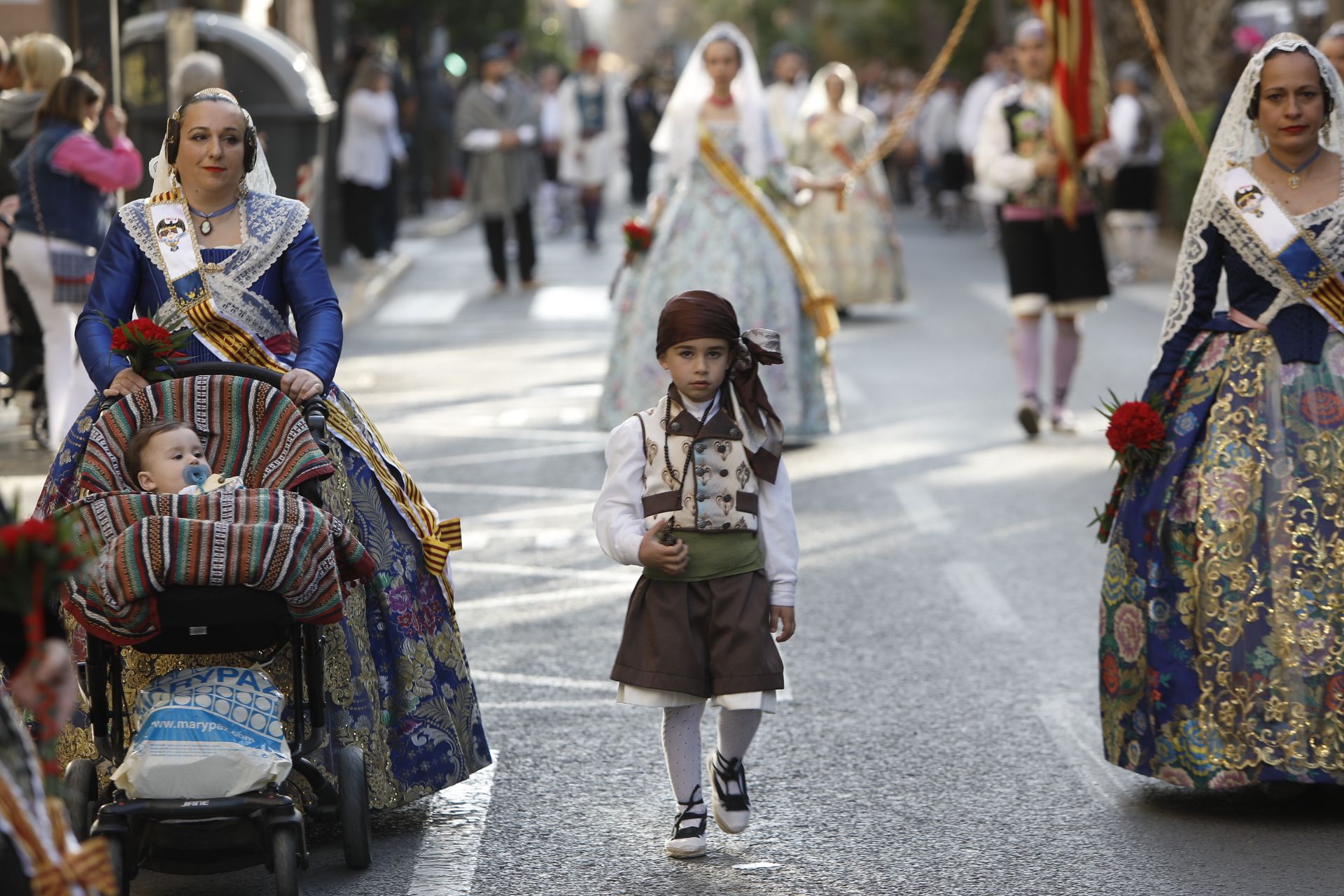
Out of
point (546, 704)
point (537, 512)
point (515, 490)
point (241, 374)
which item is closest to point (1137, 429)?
point (546, 704)

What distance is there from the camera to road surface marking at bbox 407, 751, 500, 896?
4871mm

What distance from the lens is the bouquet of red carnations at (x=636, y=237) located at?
11.1 metres

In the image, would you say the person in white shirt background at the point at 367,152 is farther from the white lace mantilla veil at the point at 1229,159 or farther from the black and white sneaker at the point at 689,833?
the black and white sneaker at the point at 689,833

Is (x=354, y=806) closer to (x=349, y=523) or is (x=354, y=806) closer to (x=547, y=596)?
(x=349, y=523)

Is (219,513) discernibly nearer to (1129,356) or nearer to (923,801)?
(923,801)

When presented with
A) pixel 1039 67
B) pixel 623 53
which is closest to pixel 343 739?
pixel 1039 67

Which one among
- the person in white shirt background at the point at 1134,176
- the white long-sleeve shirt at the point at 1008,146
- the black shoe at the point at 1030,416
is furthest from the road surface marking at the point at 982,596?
the person in white shirt background at the point at 1134,176

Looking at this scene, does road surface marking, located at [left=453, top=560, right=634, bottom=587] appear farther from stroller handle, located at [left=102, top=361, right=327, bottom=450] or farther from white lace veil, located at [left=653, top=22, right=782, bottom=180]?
stroller handle, located at [left=102, top=361, right=327, bottom=450]

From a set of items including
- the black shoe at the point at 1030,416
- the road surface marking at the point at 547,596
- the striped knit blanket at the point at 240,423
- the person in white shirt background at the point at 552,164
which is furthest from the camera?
the person in white shirt background at the point at 552,164

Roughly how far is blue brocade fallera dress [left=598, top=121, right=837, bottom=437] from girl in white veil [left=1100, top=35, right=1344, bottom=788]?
5389 mm

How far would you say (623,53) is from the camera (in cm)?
16988

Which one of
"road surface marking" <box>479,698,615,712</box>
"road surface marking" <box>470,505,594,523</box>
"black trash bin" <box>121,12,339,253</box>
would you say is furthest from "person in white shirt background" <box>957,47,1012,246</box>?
"road surface marking" <box>479,698,615,712</box>

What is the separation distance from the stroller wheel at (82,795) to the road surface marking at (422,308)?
13.1 m

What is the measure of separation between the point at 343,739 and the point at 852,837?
1.28 m
